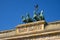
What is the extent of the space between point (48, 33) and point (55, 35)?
0.76 m

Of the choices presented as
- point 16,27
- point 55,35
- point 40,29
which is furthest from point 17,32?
point 55,35

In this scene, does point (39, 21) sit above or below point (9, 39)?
above

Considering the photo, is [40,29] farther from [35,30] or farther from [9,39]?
[9,39]

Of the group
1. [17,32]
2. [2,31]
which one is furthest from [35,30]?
[2,31]

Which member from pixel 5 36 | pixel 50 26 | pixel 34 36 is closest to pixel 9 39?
pixel 5 36

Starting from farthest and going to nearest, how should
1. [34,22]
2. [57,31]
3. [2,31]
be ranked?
[2,31]
[34,22]
[57,31]

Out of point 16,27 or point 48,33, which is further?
point 16,27

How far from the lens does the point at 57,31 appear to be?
25.3m

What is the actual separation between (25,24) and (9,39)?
2478 millimetres

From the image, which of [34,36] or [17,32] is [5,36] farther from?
[34,36]

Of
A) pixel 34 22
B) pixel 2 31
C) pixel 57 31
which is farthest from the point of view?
pixel 2 31

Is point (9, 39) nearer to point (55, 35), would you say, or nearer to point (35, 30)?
point (35, 30)

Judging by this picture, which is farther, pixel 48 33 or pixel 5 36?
pixel 5 36

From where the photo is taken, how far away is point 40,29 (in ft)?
86.5
